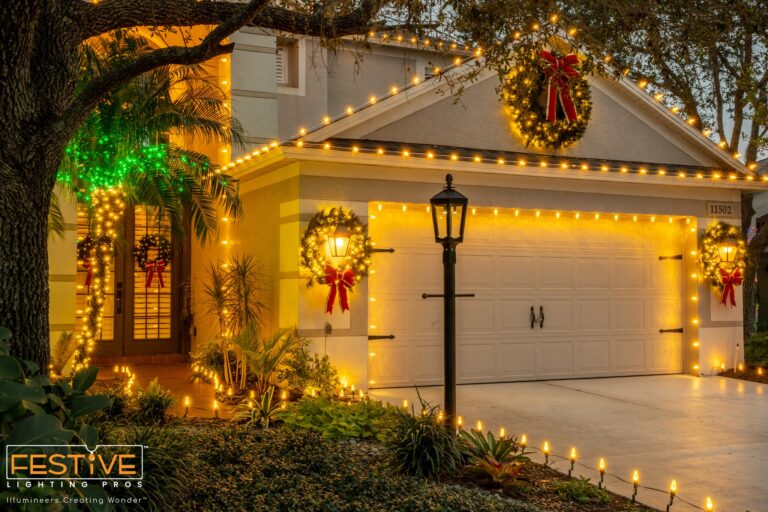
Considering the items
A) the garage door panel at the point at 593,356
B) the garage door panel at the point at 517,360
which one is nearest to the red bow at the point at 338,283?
the garage door panel at the point at 517,360

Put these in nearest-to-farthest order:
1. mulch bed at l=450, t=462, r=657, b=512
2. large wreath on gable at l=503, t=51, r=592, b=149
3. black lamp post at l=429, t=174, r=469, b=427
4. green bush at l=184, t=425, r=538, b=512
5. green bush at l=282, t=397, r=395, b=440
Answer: green bush at l=184, t=425, r=538, b=512 → mulch bed at l=450, t=462, r=657, b=512 → black lamp post at l=429, t=174, r=469, b=427 → green bush at l=282, t=397, r=395, b=440 → large wreath on gable at l=503, t=51, r=592, b=149

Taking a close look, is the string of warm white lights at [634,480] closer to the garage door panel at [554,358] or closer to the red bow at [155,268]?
the garage door panel at [554,358]

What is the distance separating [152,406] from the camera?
26.8 ft

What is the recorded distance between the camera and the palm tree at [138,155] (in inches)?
396

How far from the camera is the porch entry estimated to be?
14.9 metres

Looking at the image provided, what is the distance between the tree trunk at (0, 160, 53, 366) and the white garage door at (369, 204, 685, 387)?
6313mm

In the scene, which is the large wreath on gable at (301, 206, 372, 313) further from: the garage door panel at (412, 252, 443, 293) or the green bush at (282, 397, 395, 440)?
the green bush at (282, 397, 395, 440)

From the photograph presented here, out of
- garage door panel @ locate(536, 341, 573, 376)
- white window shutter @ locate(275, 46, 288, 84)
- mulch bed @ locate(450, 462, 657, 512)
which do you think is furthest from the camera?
white window shutter @ locate(275, 46, 288, 84)

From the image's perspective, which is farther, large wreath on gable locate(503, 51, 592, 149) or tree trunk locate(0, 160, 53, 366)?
large wreath on gable locate(503, 51, 592, 149)

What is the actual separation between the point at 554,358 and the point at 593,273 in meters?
1.54

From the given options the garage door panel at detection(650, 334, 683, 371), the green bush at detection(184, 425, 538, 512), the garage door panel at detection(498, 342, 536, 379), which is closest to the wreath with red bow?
the garage door panel at detection(498, 342, 536, 379)

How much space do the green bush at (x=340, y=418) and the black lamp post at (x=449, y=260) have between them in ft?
2.58

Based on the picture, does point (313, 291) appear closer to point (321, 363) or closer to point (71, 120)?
point (321, 363)

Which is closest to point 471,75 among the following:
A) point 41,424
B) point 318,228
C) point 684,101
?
point 318,228
